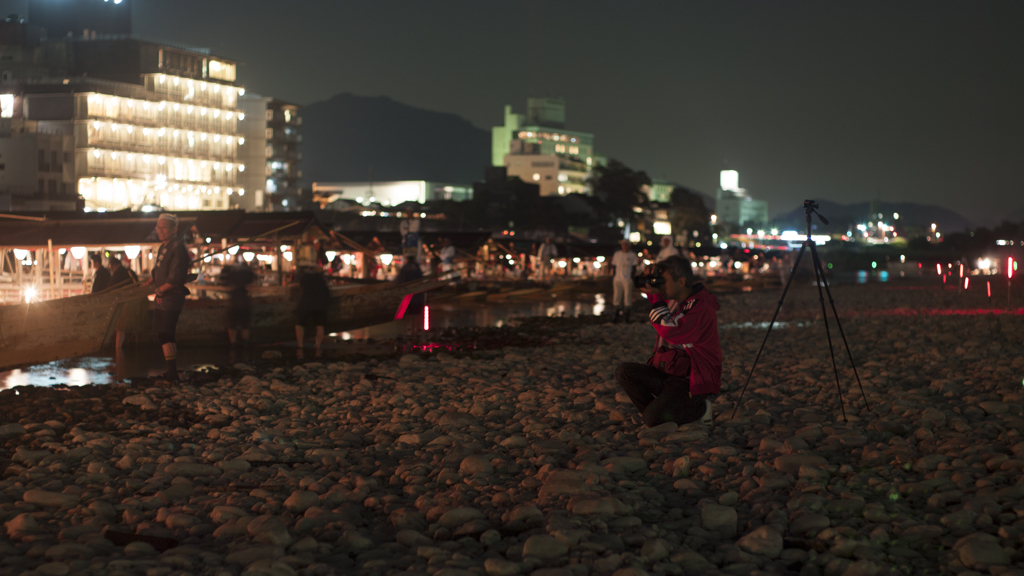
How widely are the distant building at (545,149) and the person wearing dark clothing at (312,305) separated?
115 metres

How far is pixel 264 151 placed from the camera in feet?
306

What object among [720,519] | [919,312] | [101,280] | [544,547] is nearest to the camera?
[544,547]

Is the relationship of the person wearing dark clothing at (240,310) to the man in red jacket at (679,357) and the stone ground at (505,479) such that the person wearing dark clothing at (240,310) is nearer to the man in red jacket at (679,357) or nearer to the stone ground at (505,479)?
the stone ground at (505,479)

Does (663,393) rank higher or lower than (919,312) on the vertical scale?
higher

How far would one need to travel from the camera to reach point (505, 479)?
17.8 feet

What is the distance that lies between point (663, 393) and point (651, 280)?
945 millimetres

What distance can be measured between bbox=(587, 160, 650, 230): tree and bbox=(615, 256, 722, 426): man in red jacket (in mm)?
97824

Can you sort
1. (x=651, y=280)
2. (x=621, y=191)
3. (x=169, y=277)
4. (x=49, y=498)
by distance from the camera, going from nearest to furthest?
1. (x=49, y=498)
2. (x=651, y=280)
3. (x=169, y=277)
4. (x=621, y=191)

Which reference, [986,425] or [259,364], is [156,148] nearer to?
[259,364]

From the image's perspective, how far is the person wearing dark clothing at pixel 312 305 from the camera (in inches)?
569

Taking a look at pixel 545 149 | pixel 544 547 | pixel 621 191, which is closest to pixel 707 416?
pixel 544 547

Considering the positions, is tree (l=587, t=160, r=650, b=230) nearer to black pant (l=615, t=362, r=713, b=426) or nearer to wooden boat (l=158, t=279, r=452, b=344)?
wooden boat (l=158, t=279, r=452, b=344)

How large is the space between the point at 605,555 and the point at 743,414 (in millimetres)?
3782

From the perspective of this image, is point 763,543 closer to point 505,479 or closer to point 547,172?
point 505,479
